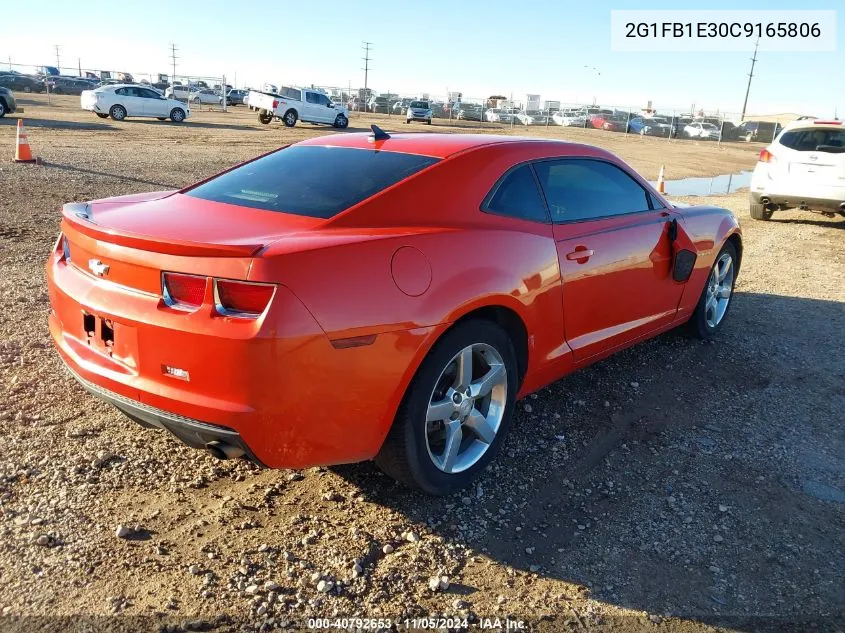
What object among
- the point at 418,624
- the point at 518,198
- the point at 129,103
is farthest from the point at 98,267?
the point at 129,103

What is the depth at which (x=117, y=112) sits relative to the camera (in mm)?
28438

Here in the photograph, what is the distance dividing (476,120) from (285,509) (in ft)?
186

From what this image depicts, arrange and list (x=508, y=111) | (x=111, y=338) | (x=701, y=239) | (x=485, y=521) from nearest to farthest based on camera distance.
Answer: (x=111, y=338) < (x=485, y=521) < (x=701, y=239) < (x=508, y=111)

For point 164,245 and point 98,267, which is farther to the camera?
point 98,267

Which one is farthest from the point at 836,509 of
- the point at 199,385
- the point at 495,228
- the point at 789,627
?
the point at 199,385

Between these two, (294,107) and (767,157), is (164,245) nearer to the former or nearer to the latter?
(767,157)

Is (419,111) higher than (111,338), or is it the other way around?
(419,111)

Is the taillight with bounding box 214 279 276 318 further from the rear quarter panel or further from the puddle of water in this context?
the puddle of water

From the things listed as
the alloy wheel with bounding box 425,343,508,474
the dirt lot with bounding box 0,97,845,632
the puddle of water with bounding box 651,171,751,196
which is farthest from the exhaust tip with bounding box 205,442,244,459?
the puddle of water with bounding box 651,171,751,196

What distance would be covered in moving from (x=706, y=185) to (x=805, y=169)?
8.82m

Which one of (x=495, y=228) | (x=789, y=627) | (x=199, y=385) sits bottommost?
(x=789, y=627)

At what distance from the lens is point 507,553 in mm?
2918

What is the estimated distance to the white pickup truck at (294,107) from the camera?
105 ft

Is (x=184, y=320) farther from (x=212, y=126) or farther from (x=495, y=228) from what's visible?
(x=212, y=126)
